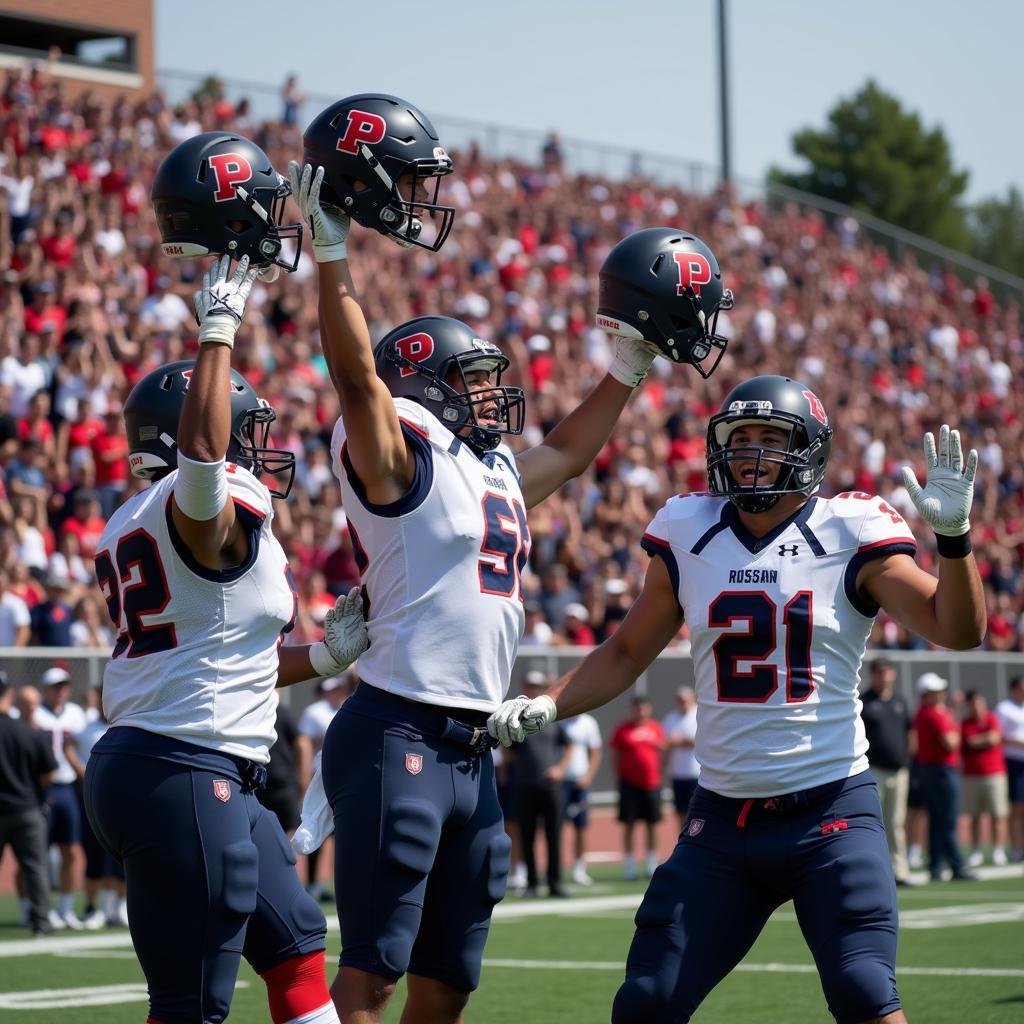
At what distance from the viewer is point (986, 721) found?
1678cm

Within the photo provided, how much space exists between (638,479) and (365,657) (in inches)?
540

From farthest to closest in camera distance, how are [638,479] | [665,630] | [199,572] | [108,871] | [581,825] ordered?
[638,479] → [581,825] → [108,871] → [665,630] → [199,572]

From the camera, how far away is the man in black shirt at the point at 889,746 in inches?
563

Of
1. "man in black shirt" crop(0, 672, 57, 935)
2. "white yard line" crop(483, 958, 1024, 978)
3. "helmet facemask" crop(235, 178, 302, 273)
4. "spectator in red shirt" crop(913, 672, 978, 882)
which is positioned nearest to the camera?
"helmet facemask" crop(235, 178, 302, 273)

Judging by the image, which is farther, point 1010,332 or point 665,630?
point 1010,332

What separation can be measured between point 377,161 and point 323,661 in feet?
4.71

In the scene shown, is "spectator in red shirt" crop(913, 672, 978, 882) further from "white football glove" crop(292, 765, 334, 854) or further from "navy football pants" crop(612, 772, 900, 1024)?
"white football glove" crop(292, 765, 334, 854)

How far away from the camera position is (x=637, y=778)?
15344mm

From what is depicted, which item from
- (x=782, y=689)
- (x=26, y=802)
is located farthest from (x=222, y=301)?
(x=26, y=802)

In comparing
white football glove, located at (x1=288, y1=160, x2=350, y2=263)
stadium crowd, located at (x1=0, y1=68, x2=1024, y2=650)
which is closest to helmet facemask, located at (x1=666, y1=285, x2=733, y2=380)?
white football glove, located at (x1=288, y1=160, x2=350, y2=263)

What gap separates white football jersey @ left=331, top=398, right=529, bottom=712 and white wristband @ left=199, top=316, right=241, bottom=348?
45 centimetres

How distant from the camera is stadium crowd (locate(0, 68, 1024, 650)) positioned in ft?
43.9

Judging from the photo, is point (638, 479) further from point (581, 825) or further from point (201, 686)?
point (201, 686)

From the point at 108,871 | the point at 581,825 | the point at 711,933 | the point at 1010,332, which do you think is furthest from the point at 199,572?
the point at 1010,332
